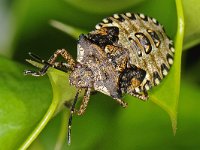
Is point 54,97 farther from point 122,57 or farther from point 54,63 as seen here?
point 122,57

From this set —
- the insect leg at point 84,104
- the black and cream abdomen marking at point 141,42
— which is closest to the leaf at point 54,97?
the insect leg at point 84,104

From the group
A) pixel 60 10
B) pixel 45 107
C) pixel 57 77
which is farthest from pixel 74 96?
pixel 60 10

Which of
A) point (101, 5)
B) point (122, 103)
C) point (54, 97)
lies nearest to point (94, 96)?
point (122, 103)

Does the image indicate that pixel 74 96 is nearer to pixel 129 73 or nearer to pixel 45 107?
pixel 45 107

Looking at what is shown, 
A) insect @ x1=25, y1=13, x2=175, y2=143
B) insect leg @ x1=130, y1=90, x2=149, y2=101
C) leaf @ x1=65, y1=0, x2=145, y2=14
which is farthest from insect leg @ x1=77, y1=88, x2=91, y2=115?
leaf @ x1=65, y1=0, x2=145, y2=14

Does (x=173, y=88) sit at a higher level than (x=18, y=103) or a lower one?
higher
